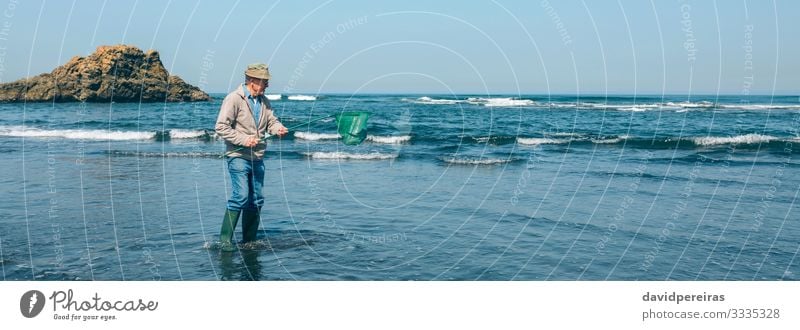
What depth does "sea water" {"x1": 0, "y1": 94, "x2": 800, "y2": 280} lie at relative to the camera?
7777 millimetres

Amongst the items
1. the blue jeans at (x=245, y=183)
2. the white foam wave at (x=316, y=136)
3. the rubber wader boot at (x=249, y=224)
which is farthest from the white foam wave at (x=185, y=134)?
the blue jeans at (x=245, y=183)

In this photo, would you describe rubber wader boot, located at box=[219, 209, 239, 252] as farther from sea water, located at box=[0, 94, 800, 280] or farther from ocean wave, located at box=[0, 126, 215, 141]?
ocean wave, located at box=[0, 126, 215, 141]

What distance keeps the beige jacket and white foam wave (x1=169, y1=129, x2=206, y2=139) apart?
22.3 meters

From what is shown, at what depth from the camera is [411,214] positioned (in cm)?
1134

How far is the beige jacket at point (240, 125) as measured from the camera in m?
7.89

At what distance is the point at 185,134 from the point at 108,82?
5225 cm

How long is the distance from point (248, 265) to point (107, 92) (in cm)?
7323

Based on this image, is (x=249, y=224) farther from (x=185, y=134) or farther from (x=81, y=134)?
(x=81, y=134)

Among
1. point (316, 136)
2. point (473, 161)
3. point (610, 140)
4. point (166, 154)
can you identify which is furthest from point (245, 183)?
point (610, 140)

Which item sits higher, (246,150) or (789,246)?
(246,150)

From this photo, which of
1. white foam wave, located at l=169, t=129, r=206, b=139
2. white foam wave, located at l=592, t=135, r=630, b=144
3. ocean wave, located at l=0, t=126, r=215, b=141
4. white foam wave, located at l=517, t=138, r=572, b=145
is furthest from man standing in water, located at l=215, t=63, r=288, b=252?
white foam wave, located at l=169, t=129, r=206, b=139

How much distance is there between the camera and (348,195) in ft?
43.9

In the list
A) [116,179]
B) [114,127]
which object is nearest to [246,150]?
[116,179]
